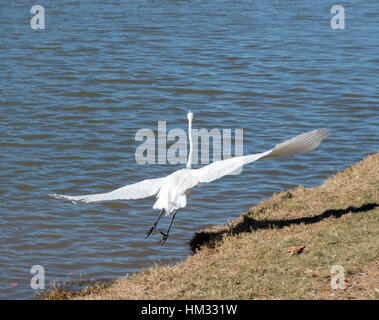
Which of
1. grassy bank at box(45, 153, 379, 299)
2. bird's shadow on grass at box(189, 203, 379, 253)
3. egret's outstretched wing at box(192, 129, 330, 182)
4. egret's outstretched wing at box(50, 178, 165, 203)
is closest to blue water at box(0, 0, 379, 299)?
bird's shadow on grass at box(189, 203, 379, 253)

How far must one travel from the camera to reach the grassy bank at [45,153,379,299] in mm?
6887

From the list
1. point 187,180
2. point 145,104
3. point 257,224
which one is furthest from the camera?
point 145,104

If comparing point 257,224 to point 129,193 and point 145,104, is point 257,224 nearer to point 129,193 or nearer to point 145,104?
point 129,193

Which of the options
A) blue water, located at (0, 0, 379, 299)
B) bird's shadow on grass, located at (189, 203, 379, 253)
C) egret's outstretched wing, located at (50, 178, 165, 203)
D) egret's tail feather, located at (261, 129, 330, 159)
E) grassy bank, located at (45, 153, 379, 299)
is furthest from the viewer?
blue water, located at (0, 0, 379, 299)

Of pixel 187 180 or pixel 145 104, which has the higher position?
pixel 145 104

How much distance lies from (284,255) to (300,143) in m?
1.34

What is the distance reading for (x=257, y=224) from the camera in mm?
9477

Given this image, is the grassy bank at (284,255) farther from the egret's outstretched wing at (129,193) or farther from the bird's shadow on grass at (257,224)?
the egret's outstretched wing at (129,193)

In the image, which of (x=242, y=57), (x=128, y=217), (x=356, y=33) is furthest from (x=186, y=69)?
(x=128, y=217)

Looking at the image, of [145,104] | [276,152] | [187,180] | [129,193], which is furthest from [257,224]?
[145,104]

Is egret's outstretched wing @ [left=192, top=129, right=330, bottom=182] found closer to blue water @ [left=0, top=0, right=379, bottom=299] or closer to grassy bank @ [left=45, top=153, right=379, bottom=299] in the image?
grassy bank @ [left=45, top=153, right=379, bottom=299]

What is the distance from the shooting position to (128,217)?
40.1ft

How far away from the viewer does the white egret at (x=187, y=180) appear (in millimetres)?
8148

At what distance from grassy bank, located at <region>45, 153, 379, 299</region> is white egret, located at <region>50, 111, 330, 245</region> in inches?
32.6
